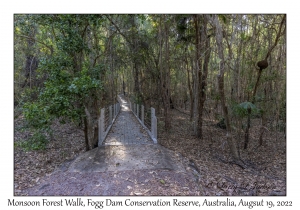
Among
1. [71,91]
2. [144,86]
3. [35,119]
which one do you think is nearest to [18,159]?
[35,119]

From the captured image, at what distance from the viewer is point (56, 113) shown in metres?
5.25

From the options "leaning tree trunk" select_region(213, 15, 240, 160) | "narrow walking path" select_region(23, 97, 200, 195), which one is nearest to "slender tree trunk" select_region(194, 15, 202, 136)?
"leaning tree trunk" select_region(213, 15, 240, 160)

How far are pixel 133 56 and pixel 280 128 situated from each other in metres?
7.79

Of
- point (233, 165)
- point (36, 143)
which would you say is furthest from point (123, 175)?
point (233, 165)

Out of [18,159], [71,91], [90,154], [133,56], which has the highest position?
[133,56]

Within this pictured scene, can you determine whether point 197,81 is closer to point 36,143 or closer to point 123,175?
point 123,175

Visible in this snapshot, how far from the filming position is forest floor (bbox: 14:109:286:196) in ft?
13.7

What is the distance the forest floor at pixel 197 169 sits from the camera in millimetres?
4172

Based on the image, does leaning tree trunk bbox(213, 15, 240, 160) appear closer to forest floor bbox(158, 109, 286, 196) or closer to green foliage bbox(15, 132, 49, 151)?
forest floor bbox(158, 109, 286, 196)

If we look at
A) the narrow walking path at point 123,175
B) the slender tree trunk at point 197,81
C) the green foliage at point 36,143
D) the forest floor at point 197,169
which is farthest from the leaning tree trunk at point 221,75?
the green foliage at point 36,143

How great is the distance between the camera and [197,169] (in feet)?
17.6

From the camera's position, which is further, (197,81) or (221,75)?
(197,81)
